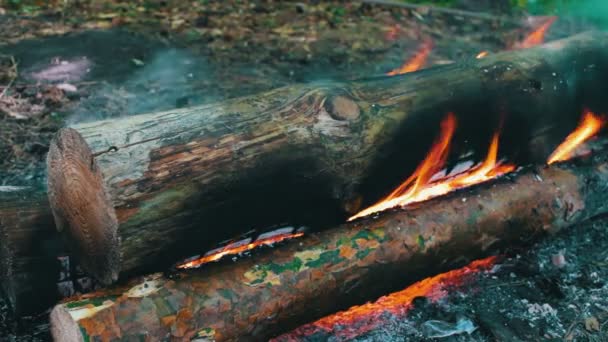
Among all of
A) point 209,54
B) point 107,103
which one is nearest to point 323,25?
point 209,54

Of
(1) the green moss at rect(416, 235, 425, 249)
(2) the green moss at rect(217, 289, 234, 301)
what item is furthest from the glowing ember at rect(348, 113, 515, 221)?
(2) the green moss at rect(217, 289, 234, 301)

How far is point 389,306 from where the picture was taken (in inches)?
119

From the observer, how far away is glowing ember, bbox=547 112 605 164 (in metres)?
3.59

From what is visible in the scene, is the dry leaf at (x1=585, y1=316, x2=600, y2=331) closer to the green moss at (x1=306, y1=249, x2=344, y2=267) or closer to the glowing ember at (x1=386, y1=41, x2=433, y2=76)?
the green moss at (x1=306, y1=249, x2=344, y2=267)

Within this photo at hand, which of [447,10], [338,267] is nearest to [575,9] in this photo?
[447,10]

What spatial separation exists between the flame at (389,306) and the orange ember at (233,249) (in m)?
0.44

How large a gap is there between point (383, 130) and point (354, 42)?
383 centimetres

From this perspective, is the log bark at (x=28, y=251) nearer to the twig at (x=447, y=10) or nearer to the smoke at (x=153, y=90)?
the smoke at (x=153, y=90)

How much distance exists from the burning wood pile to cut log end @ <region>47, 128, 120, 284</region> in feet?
0.03

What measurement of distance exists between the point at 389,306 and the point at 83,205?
5.12 feet

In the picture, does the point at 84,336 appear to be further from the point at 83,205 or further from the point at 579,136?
the point at 579,136

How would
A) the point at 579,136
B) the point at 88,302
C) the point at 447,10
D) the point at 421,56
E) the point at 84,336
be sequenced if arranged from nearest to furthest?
the point at 84,336, the point at 88,302, the point at 579,136, the point at 421,56, the point at 447,10

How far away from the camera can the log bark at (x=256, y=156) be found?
224 cm

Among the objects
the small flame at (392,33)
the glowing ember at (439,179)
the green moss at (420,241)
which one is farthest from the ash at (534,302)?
the small flame at (392,33)
